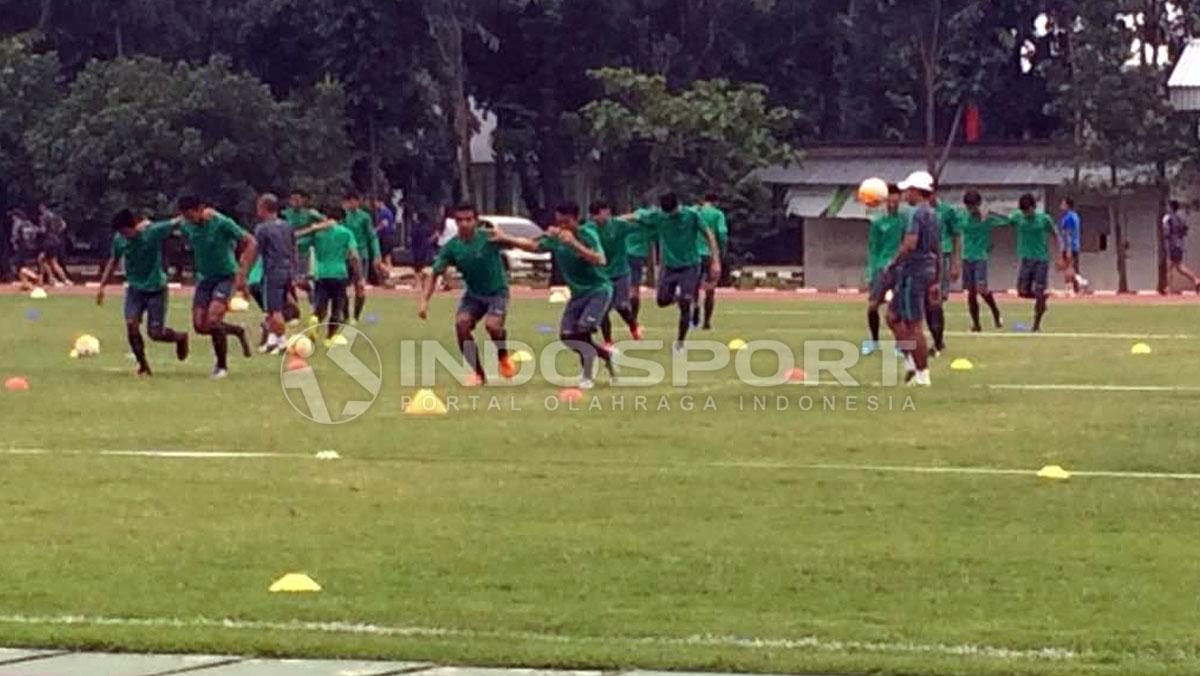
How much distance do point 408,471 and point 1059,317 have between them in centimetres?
2146

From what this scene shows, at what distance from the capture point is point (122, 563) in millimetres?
11180

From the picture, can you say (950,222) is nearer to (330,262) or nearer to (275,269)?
(330,262)

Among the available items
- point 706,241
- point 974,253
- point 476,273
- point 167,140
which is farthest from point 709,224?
point 167,140

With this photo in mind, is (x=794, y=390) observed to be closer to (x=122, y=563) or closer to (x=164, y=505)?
(x=164, y=505)

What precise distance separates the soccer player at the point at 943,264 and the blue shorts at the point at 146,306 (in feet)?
22.6

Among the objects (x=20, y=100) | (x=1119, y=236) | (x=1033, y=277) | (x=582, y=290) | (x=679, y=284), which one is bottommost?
(x=1119, y=236)

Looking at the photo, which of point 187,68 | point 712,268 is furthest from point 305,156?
point 712,268

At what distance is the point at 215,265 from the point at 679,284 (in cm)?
541

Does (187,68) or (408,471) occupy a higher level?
(187,68)

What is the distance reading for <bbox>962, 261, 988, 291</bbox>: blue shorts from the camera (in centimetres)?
3011

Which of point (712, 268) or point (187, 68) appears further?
point (187, 68)

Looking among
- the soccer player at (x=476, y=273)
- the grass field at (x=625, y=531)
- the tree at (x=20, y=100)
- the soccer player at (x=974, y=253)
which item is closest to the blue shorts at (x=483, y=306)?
the soccer player at (x=476, y=273)

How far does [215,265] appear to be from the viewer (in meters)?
23.2

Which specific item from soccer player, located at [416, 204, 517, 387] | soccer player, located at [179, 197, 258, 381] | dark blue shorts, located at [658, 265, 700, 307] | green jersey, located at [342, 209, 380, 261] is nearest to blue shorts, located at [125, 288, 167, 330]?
soccer player, located at [179, 197, 258, 381]
